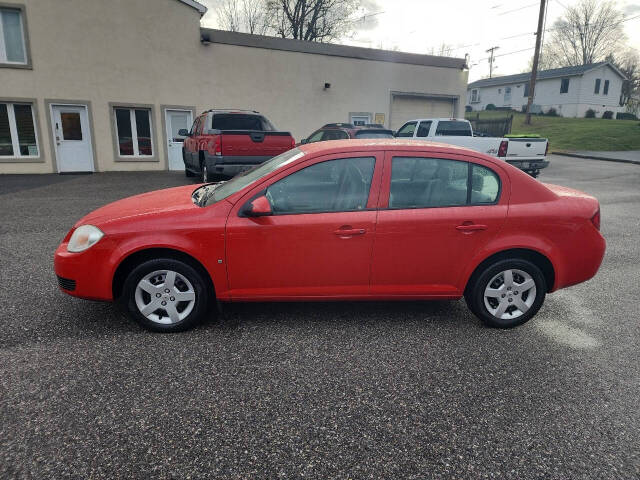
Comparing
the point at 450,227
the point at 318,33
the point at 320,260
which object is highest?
the point at 318,33

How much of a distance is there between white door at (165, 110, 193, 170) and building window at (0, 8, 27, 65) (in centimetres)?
497

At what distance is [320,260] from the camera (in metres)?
3.77

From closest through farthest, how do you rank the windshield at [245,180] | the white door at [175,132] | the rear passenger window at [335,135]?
the windshield at [245,180] → the rear passenger window at [335,135] → the white door at [175,132]

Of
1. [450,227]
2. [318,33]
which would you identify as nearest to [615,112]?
[318,33]

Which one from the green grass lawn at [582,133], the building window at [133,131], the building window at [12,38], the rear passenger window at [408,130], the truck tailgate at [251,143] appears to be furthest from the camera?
the green grass lawn at [582,133]

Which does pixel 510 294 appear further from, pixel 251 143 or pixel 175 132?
pixel 175 132

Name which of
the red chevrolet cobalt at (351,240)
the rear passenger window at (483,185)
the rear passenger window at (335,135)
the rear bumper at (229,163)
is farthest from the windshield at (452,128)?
the rear passenger window at (483,185)

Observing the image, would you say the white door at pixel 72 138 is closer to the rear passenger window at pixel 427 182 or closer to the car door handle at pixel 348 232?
the car door handle at pixel 348 232

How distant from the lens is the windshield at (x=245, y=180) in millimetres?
3934

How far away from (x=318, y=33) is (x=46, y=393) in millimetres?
35248

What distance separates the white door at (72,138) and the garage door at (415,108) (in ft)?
→ 44.2

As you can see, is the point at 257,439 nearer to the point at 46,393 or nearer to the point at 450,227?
the point at 46,393

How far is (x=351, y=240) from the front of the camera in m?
3.73

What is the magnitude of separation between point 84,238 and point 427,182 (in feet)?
9.78
